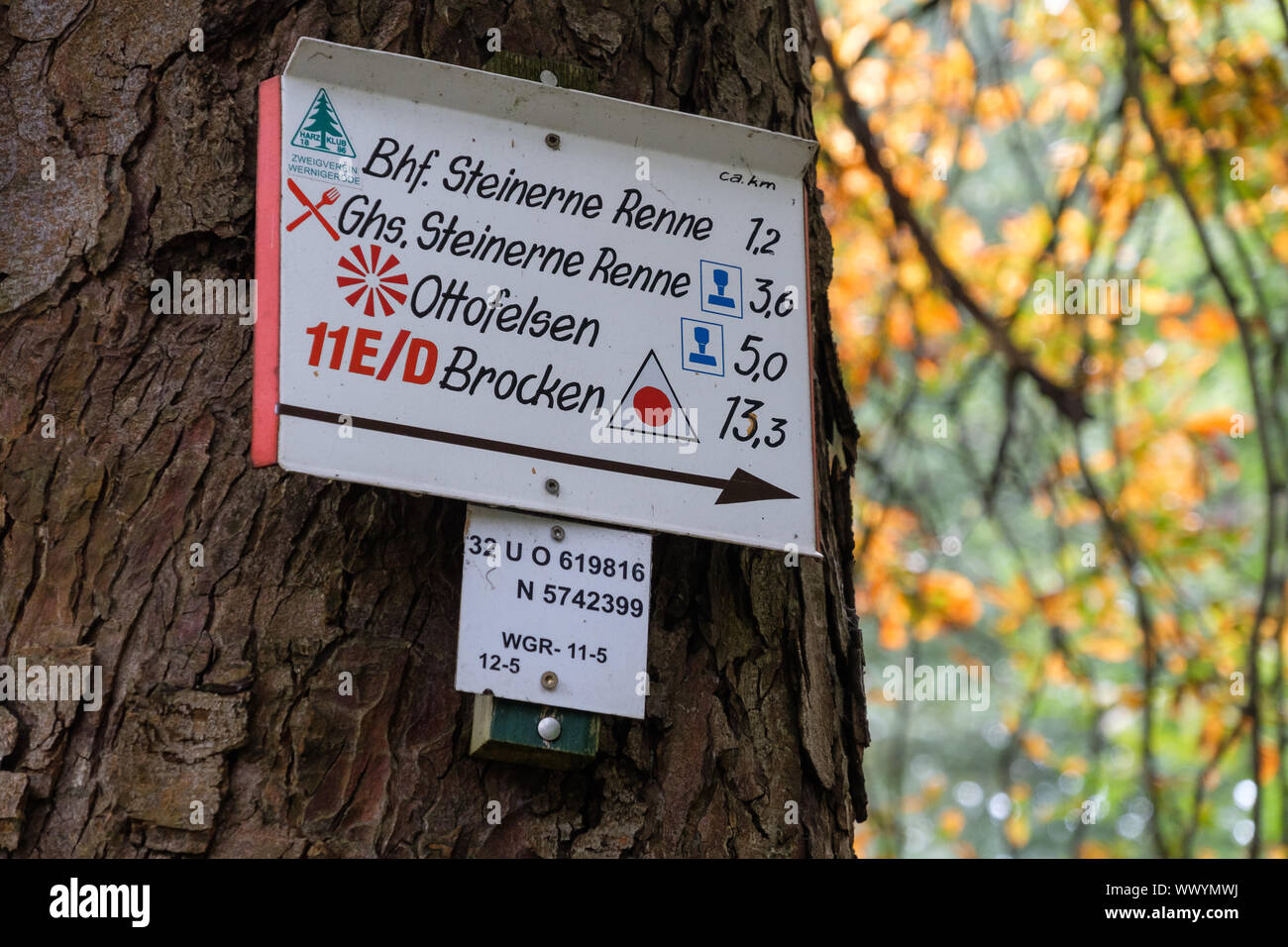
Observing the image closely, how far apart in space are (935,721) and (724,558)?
11.7m

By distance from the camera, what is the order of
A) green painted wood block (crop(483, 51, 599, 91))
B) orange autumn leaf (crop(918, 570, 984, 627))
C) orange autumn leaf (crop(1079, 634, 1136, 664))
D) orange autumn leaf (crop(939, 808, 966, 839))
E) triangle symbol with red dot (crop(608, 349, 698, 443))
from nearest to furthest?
triangle symbol with red dot (crop(608, 349, 698, 443))
green painted wood block (crop(483, 51, 599, 91))
orange autumn leaf (crop(918, 570, 984, 627))
orange autumn leaf (crop(1079, 634, 1136, 664))
orange autumn leaf (crop(939, 808, 966, 839))

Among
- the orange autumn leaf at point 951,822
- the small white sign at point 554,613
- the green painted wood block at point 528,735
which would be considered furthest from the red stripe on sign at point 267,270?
the orange autumn leaf at point 951,822

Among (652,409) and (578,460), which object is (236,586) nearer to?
(578,460)

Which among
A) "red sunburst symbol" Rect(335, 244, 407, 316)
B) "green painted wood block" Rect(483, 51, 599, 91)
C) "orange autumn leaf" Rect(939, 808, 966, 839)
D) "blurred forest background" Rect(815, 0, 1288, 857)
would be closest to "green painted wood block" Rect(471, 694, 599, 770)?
"red sunburst symbol" Rect(335, 244, 407, 316)

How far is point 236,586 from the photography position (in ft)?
4.58

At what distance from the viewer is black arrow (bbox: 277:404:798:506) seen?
1.36 m

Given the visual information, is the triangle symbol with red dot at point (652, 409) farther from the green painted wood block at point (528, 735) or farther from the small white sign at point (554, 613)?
the green painted wood block at point (528, 735)

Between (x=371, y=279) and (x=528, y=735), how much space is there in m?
0.52

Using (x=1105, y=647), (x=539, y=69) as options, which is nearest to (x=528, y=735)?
(x=539, y=69)

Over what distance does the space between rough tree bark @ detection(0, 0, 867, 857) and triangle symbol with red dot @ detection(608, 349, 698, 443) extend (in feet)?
0.47

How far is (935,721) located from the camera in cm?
1272

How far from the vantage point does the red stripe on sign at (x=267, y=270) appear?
1.34 m

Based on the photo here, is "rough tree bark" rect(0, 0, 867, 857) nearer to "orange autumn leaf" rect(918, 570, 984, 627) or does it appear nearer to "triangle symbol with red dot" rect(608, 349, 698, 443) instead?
"triangle symbol with red dot" rect(608, 349, 698, 443)

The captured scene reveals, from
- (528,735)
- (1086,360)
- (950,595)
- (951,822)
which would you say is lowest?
(951,822)
